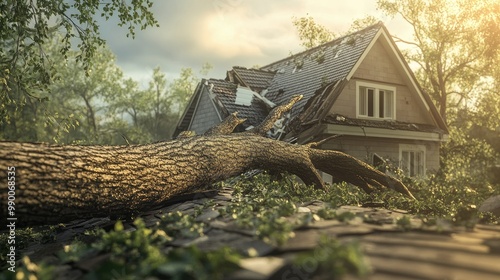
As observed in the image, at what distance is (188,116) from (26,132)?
475 inches

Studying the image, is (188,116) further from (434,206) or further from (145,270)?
(145,270)

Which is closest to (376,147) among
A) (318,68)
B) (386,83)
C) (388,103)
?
(388,103)

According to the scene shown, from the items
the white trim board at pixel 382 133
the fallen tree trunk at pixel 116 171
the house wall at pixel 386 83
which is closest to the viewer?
the fallen tree trunk at pixel 116 171

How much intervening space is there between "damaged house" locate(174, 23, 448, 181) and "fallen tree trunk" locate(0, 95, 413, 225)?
6981mm

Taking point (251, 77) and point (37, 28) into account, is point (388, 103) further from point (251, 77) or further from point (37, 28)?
point (37, 28)

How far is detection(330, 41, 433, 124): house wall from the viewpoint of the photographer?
16.0m

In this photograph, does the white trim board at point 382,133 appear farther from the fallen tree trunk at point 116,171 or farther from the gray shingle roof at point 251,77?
the fallen tree trunk at point 116,171

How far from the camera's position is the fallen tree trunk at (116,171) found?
4410mm

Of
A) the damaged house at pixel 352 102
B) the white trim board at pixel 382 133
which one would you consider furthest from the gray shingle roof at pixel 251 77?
the white trim board at pixel 382 133

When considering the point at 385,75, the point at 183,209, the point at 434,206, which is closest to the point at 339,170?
the point at 434,206

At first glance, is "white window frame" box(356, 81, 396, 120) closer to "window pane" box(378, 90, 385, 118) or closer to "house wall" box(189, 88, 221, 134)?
"window pane" box(378, 90, 385, 118)

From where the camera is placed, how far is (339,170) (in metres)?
9.21

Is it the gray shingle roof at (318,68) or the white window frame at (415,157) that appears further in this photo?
the white window frame at (415,157)

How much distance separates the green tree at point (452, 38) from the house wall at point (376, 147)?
20.1 feet
